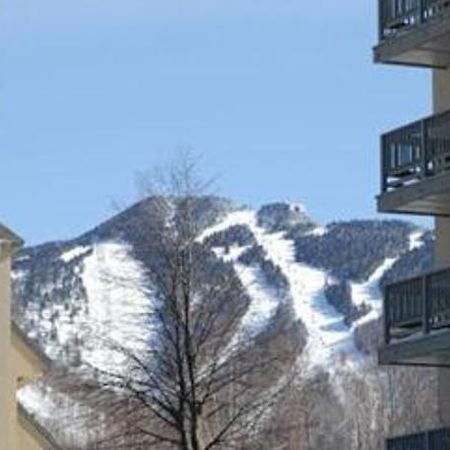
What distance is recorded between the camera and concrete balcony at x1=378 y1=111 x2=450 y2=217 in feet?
146

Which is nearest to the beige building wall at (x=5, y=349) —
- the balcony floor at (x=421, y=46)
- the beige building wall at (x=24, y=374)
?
the beige building wall at (x=24, y=374)

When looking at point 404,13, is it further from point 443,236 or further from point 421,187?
point 443,236

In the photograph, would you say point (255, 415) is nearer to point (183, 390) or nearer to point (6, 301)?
point (183, 390)

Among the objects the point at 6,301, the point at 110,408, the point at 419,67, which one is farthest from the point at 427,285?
the point at 110,408

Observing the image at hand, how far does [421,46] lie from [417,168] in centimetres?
227

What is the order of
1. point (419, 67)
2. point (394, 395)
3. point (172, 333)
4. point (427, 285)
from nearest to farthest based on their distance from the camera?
point (427, 285), point (419, 67), point (172, 333), point (394, 395)

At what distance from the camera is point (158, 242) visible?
61.5 m

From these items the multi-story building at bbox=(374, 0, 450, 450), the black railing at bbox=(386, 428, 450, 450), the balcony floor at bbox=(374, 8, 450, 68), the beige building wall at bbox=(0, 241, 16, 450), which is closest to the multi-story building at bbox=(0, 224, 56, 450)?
the beige building wall at bbox=(0, 241, 16, 450)

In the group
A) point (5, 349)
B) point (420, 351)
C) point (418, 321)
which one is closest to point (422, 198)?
point (418, 321)

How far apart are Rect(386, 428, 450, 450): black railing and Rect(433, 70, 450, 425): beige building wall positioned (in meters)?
1.08

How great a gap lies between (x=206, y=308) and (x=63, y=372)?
9.95 metres

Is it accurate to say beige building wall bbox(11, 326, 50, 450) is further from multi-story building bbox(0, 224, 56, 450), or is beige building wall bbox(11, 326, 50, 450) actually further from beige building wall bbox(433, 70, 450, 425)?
beige building wall bbox(433, 70, 450, 425)

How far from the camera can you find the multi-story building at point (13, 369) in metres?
56.1

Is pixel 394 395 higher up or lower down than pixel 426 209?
lower down
